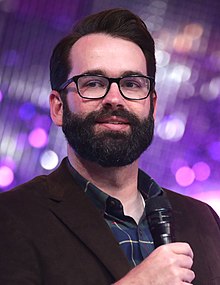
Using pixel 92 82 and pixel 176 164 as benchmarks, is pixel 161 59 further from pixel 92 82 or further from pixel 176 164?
pixel 92 82

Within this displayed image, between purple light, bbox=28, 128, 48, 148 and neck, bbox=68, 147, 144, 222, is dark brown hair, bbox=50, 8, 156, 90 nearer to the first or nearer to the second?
neck, bbox=68, 147, 144, 222

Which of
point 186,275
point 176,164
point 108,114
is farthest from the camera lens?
point 176,164

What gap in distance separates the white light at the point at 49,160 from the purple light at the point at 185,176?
432mm

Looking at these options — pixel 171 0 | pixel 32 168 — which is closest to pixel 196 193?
pixel 32 168

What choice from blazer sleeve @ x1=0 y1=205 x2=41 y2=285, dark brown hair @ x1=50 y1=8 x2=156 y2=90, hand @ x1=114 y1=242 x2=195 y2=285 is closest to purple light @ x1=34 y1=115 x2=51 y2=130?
dark brown hair @ x1=50 y1=8 x2=156 y2=90

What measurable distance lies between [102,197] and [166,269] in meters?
0.31

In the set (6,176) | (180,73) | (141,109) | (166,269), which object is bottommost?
(6,176)

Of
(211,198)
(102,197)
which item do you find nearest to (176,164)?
(211,198)

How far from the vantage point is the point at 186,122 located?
1.96 metres

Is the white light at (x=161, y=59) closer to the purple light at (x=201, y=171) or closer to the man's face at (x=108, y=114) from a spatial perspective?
the purple light at (x=201, y=171)

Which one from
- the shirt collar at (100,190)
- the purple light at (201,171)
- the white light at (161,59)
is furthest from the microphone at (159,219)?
the white light at (161,59)

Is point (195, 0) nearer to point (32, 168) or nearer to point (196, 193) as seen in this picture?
point (196, 193)

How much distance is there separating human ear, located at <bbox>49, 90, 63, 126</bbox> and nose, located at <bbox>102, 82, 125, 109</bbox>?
181 mm

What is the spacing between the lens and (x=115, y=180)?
1334 mm
